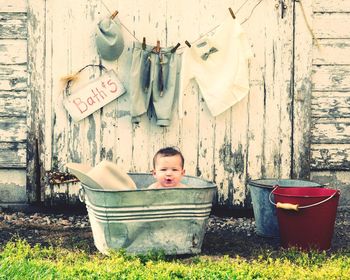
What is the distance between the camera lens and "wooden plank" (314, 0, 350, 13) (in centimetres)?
654

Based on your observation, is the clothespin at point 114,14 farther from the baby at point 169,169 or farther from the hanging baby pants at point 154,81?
the baby at point 169,169

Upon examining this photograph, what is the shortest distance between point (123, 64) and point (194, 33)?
2.21 feet

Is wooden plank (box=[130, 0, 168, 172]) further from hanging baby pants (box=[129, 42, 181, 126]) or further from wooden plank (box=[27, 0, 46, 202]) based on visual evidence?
wooden plank (box=[27, 0, 46, 202])

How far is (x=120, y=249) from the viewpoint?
5.01 meters

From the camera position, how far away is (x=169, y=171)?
5414 mm

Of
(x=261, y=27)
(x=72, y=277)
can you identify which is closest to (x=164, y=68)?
(x=261, y=27)

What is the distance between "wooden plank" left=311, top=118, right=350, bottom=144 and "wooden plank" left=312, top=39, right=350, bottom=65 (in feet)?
1.70

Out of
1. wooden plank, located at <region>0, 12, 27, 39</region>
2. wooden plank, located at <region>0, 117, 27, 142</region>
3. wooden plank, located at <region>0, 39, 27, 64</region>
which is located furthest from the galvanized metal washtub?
wooden plank, located at <region>0, 12, 27, 39</region>

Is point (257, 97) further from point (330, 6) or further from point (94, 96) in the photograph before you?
point (94, 96)

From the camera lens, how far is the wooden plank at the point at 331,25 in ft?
21.4

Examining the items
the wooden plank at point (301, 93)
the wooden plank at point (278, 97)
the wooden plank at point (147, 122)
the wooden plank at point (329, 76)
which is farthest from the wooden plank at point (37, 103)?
the wooden plank at point (329, 76)

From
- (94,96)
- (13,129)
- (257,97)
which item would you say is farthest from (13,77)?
(257,97)

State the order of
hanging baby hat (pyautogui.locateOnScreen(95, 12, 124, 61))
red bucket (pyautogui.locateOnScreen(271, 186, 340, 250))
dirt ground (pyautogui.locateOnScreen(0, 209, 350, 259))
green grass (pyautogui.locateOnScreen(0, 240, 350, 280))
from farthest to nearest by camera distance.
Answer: hanging baby hat (pyautogui.locateOnScreen(95, 12, 124, 61)) < dirt ground (pyautogui.locateOnScreen(0, 209, 350, 259)) < red bucket (pyautogui.locateOnScreen(271, 186, 340, 250)) < green grass (pyautogui.locateOnScreen(0, 240, 350, 280))

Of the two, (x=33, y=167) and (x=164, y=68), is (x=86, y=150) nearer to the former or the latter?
(x=33, y=167)
